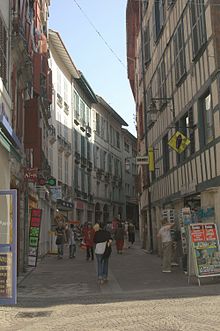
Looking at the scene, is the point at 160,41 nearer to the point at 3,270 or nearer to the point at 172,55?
the point at 172,55

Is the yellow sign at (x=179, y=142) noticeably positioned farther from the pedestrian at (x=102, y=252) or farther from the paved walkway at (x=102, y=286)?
the pedestrian at (x=102, y=252)

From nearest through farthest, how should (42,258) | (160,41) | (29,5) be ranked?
(29,5)
(160,41)
(42,258)

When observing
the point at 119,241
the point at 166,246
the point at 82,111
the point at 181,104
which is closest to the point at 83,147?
the point at 82,111

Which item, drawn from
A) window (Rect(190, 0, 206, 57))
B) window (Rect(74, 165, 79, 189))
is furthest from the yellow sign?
window (Rect(74, 165, 79, 189))

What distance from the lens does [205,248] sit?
11.8 m

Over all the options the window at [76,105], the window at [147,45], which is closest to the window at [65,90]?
the window at [76,105]

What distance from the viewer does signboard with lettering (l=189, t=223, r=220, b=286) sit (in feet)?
37.9

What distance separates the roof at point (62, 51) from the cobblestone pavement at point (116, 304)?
19456 mm

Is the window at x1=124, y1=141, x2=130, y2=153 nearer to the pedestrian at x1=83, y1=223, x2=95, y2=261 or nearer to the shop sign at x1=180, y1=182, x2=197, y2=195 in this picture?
the pedestrian at x1=83, y1=223, x2=95, y2=261

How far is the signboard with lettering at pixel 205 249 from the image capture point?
11539 millimetres

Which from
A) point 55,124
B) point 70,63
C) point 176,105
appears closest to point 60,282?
point 176,105

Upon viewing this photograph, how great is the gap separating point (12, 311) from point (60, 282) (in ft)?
14.1

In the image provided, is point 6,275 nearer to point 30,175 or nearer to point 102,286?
point 102,286

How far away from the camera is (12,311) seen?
29.1 ft
